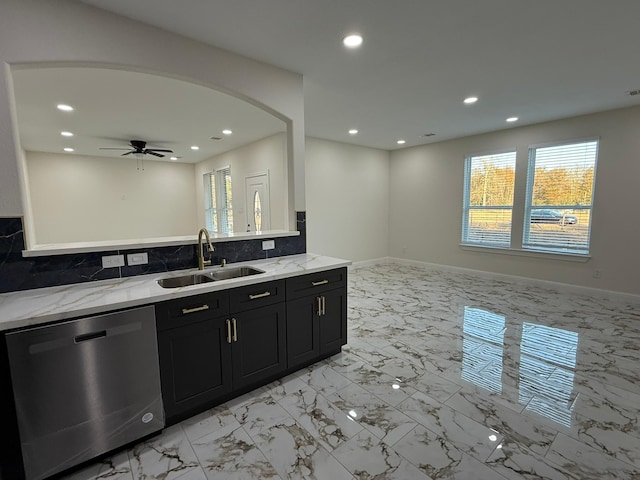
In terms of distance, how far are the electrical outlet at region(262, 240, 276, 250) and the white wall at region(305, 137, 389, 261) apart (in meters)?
2.82

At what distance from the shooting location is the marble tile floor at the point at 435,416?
164 centimetres

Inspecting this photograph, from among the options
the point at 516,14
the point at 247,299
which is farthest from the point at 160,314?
the point at 516,14

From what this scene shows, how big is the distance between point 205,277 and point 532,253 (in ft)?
17.4

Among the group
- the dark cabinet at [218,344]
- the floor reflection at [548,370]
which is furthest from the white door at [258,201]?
the floor reflection at [548,370]

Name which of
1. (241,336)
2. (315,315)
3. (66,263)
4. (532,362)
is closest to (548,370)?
(532,362)

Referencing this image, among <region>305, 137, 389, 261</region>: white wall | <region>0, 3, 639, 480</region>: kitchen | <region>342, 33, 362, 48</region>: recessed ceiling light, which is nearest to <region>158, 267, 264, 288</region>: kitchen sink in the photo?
<region>0, 3, 639, 480</region>: kitchen

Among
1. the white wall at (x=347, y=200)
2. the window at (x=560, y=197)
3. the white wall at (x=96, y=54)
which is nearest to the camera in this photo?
the white wall at (x=96, y=54)

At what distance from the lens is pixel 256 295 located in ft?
7.25

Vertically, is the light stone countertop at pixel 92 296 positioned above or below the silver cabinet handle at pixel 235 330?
above

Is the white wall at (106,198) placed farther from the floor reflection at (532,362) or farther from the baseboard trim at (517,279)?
the floor reflection at (532,362)

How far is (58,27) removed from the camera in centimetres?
192

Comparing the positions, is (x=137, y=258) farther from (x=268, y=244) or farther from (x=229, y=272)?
(x=268, y=244)

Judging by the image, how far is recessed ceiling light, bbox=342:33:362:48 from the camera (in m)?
2.42

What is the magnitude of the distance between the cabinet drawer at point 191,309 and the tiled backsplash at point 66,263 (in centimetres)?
61
